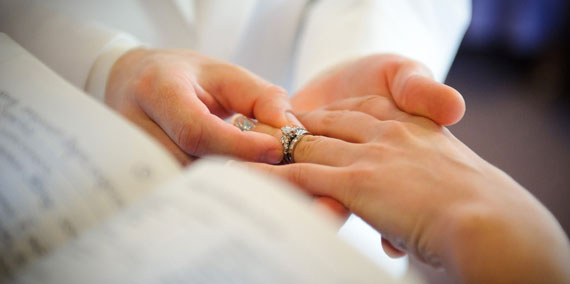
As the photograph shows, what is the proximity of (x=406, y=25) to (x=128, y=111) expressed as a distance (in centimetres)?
59

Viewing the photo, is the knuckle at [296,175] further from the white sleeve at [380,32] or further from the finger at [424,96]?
the white sleeve at [380,32]

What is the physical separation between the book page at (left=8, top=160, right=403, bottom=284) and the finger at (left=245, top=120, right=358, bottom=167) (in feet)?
0.82

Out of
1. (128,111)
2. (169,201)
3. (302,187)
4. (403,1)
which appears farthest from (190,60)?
(403,1)

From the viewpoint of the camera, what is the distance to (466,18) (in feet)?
3.24

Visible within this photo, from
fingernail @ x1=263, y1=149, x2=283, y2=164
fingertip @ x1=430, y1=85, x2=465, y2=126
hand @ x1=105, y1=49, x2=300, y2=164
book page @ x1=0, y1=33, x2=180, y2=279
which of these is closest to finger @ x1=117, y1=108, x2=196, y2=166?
hand @ x1=105, y1=49, x2=300, y2=164

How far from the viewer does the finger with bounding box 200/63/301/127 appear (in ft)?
1.90

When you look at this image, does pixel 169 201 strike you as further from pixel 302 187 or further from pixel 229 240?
pixel 302 187

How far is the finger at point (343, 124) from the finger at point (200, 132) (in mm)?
90

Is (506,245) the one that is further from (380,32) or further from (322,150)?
(380,32)

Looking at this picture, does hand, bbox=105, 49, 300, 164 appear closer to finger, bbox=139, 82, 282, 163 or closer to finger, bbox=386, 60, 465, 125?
finger, bbox=139, 82, 282, 163

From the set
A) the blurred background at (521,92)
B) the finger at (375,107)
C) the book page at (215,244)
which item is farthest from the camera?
the blurred background at (521,92)

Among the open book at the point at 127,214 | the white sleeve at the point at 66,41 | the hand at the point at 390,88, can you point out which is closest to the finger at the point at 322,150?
the hand at the point at 390,88

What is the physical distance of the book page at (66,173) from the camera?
304 millimetres

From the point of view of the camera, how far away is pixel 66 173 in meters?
0.32
